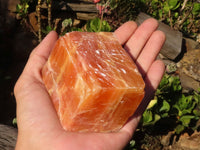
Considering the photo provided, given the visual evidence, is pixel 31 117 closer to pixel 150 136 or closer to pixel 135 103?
pixel 135 103

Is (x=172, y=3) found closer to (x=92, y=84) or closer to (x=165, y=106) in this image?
(x=165, y=106)

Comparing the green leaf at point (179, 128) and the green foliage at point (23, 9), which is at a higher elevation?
the green foliage at point (23, 9)

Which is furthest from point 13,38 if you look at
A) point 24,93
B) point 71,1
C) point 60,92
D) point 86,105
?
point 86,105

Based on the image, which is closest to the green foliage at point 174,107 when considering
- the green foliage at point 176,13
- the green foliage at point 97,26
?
the green foliage at point 97,26

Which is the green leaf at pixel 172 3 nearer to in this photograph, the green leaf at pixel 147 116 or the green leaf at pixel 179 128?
the green leaf at pixel 179 128

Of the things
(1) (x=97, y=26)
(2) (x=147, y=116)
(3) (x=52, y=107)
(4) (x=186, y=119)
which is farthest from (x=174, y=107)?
(3) (x=52, y=107)

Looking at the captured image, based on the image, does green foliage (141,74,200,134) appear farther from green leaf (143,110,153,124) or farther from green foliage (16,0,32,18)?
green foliage (16,0,32,18)
